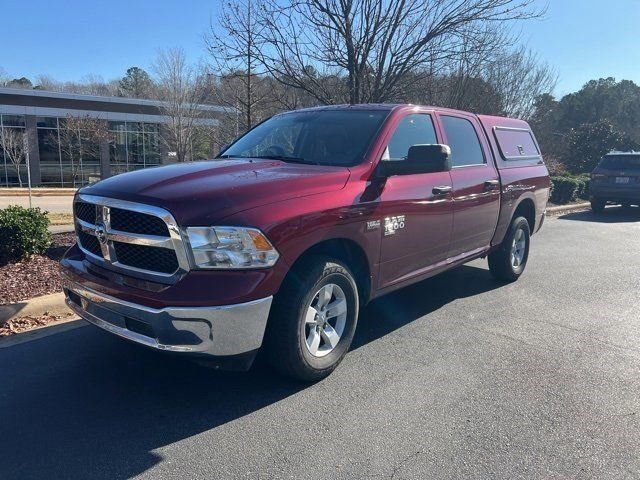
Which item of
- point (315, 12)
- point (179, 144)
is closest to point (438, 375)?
point (315, 12)

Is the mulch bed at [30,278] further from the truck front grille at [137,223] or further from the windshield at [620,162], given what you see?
the windshield at [620,162]

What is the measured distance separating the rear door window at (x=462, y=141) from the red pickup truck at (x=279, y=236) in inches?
1.8

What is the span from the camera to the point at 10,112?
30922 mm

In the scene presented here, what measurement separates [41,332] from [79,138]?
30.3 metres

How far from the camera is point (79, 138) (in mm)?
31266

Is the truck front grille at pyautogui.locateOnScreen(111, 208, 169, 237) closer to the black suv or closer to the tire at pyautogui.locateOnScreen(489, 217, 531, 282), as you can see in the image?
the tire at pyautogui.locateOnScreen(489, 217, 531, 282)

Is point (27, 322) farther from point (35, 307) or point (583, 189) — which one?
point (583, 189)

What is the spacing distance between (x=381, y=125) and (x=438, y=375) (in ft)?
6.78

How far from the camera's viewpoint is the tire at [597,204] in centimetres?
1450

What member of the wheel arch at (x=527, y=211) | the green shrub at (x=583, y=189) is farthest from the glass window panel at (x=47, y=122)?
the wheel arch at (x=527, y=211)

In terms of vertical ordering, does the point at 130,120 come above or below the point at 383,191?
above

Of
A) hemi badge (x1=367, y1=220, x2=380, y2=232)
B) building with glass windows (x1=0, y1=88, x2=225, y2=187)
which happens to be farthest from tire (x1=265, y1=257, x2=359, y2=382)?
building with glass windows (x1=0, y1=88, x2=225, y2=187)

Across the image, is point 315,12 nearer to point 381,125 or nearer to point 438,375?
point 381,125

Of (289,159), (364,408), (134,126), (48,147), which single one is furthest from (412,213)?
(134,126)
